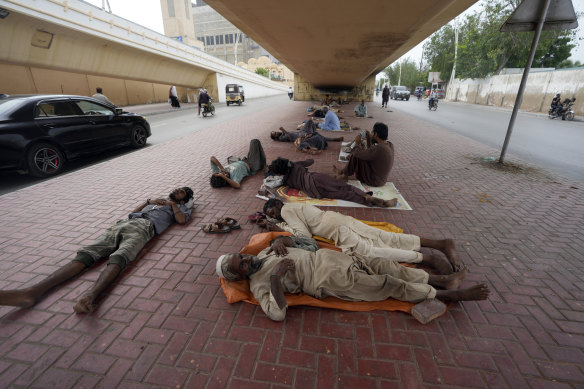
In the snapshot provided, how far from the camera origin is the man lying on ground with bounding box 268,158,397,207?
4.46 metres

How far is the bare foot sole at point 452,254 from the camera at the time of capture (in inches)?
113

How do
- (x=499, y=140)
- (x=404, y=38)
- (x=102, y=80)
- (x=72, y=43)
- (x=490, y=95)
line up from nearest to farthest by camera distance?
(x=404, y=38), (x=499, y=140), (x=72, y=43), (x=102, y=80), (x=490, y=95)

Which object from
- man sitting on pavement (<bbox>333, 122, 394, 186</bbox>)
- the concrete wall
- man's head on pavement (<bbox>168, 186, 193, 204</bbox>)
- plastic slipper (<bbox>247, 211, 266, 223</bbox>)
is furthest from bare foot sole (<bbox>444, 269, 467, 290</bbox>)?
the concrete wall

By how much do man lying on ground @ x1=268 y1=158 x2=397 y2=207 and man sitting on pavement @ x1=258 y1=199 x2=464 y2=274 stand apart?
129cm

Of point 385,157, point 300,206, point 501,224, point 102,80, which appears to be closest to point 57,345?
point 300,206

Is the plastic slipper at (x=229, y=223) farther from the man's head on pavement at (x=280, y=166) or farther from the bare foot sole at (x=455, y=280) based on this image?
the bare foot sole at (x=455, y=280)

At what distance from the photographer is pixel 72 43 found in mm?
14578

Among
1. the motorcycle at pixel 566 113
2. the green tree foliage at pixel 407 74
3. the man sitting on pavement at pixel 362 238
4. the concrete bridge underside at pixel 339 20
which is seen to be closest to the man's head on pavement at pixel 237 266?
the man sitting on pavement at pixel 362 238

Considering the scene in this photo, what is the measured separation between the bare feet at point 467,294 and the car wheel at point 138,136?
890 centimetres

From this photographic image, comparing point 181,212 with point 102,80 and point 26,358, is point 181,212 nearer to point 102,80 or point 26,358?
point 26,358

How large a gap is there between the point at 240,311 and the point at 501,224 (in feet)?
12.7

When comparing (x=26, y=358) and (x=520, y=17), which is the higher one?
(x=520, y=17)

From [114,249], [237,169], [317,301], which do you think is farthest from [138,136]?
[317,301]

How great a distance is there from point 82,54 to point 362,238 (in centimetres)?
1989
